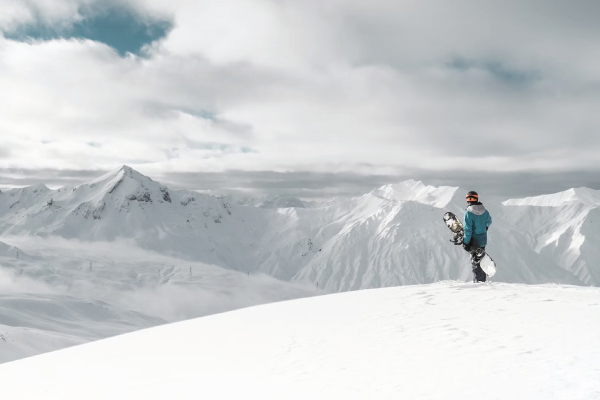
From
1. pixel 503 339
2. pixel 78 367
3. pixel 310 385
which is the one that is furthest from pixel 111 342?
pixel 503 339

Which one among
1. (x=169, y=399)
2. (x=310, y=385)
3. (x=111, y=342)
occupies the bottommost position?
(x=111, y=342)

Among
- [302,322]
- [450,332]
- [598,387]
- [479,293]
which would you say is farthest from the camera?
[479,293]

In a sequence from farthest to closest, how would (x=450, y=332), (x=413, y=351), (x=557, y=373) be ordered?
(x=450, y=332) → (x=413, y=351) → (x=557, y=373)

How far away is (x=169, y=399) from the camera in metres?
6.72

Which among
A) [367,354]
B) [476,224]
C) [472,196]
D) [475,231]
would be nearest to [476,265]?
[475,231]

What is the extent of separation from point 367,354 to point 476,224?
303 inches

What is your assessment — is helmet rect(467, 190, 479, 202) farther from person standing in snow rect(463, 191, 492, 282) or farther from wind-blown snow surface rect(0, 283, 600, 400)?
wind-blown snow surface rect(0, 283, 600, 400)

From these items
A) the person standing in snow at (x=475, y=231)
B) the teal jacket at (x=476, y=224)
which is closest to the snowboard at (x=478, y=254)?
the person standing in snow at (x=475, y=231)

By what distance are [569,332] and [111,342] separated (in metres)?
10.9

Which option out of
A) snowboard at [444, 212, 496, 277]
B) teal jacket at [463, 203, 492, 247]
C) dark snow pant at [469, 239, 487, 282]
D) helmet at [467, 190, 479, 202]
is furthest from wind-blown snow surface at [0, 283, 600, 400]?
helmet at [467, 190, 479, 202]

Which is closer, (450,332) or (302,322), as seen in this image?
(450,332)

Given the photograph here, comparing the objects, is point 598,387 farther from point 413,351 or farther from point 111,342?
point 111,342

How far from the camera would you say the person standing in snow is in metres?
13.4

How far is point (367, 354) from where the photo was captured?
24.3 ft
